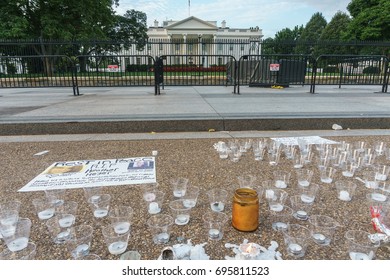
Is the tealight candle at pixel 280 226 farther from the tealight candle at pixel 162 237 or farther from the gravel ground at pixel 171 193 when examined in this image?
the tealight candle at pixel 162 237

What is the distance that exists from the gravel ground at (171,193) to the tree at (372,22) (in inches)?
1444

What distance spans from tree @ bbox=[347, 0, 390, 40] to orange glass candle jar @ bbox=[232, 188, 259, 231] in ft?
133

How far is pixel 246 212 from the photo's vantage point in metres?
1.98

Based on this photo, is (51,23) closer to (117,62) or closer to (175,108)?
(117,62)

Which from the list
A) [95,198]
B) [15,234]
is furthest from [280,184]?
[15,234]

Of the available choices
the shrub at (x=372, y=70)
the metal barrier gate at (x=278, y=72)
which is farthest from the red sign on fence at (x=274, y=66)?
the shrub at (x=372, y=70)

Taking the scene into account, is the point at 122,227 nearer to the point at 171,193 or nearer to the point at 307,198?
the point at 171,193

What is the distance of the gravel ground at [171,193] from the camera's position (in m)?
1.83

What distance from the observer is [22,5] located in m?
23.4

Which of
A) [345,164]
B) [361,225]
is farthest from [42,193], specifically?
[345,164]

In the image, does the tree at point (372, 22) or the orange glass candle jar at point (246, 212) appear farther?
the tree at point (372, 22)

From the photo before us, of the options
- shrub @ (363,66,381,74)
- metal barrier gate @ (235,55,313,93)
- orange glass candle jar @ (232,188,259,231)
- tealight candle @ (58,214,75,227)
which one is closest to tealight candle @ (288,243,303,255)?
orange glass candle jar @ (232,188,259,231)

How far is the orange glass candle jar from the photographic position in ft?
6.49

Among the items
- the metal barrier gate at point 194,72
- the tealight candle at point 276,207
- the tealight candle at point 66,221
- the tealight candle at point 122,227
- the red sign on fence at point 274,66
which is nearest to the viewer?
the tealight candle at point 122,227
